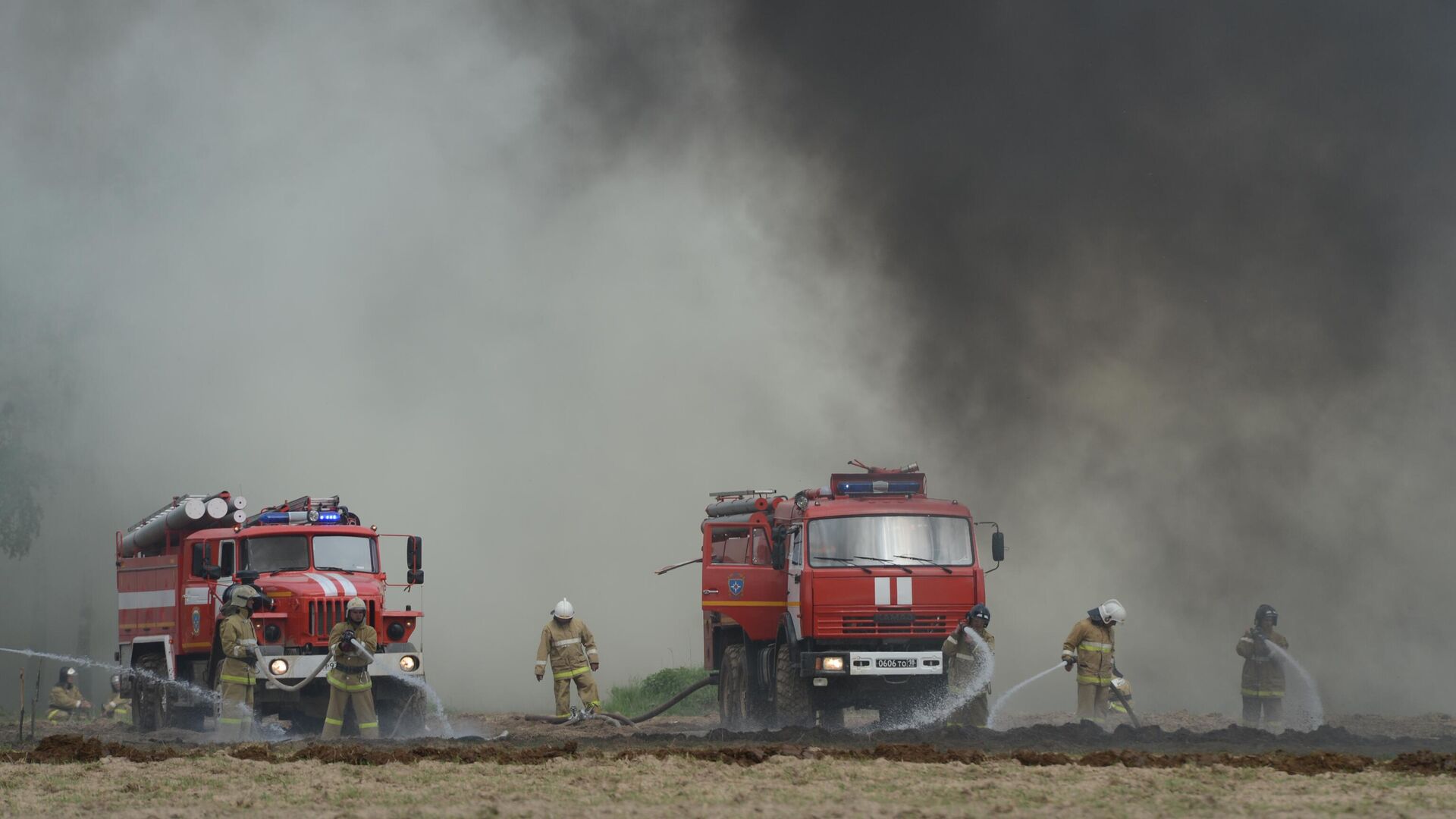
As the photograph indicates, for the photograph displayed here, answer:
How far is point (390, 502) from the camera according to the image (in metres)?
44.0

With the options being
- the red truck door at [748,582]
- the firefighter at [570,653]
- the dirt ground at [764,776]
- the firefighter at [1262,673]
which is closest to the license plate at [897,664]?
the dirt ground at [764,776]

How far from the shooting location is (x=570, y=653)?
19.3m

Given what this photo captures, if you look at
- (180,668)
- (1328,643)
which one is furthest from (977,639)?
(1328,643)

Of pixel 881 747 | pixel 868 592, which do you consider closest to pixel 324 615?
pixel 868 592

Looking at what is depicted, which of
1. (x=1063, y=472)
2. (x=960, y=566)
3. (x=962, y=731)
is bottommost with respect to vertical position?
(x=962, y=731)

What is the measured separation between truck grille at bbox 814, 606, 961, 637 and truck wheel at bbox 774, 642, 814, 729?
90cm

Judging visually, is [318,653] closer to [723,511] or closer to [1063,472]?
[723,511]

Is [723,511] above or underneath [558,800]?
above

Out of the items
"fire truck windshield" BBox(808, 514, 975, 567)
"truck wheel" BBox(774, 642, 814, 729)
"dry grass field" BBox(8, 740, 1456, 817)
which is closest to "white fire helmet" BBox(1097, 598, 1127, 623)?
"fire truck windshield" BBox(808, 514, 975, 567)

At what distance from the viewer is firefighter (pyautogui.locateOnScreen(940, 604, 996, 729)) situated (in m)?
17.6

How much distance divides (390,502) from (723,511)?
80.7ft

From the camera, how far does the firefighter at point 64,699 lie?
25.3 m

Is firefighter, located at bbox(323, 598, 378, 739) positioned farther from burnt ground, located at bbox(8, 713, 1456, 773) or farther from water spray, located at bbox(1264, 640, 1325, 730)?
water spray, located at bbox(1264, 640, 1325, 730)

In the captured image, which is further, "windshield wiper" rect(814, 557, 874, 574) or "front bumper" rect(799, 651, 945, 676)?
"windshield wiper" rect(814, 557, 874, 574)
